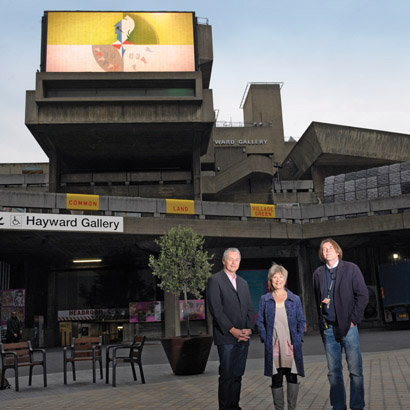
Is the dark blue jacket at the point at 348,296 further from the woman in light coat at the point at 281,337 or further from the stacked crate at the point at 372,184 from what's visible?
the stacked crate at the point at 372,184

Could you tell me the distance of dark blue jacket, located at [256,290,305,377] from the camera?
532cm

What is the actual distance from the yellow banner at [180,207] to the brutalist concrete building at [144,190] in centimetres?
5

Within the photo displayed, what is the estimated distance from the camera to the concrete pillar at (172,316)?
26131 millimetres

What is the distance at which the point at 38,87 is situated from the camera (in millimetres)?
32625

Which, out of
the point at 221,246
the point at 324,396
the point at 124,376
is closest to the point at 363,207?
the point at 221,246

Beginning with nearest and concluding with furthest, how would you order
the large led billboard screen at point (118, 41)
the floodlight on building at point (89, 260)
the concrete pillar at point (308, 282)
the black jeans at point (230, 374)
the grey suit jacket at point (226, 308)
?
A: the black jeans at point (230, 374)
the grey suit jacket at point (226, 308)
the concrete pillar at point (308, 282)
the floodlight on building at point (89, 260)
the large led billboard screen at point (118, 41)

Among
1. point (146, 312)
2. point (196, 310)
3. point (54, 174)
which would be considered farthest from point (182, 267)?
Answer: point (54, 174)

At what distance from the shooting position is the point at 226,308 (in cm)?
542

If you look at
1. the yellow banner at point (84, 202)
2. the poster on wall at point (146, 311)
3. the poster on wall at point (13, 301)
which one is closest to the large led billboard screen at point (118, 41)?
the yellow banner at point (84, 202)

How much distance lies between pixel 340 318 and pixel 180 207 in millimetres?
19793

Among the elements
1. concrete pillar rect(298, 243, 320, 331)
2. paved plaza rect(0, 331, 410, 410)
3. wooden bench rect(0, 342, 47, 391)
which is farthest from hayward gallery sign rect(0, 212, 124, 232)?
concrete pillar rect(298, 243, 320, 331)

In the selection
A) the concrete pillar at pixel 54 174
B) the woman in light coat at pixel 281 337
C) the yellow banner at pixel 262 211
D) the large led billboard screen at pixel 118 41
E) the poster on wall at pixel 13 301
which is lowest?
the woman in light coat at pixel 281 337

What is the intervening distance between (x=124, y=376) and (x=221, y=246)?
742 inches

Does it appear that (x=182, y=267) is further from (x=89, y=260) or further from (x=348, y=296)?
(x=89, y=260)
